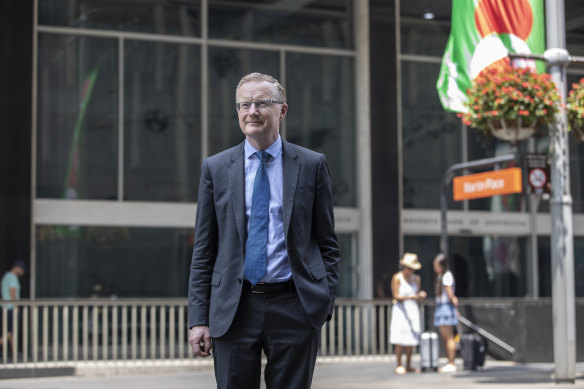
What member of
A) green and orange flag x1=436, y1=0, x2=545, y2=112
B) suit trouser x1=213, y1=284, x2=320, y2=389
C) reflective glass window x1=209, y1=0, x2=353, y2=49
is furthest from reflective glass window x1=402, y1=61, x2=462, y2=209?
suit trouser x1=213, y1=284, x2=320, y2=389

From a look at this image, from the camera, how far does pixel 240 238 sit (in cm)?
414

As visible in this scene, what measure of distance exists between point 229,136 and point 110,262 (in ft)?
10.6

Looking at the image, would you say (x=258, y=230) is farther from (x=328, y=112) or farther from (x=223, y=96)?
(x=328, y=112)

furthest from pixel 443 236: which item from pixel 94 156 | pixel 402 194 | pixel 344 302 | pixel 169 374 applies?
pixel 94 156

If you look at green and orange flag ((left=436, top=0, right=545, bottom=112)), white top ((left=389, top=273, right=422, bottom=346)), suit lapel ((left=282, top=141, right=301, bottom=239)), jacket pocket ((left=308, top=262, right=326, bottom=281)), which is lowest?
white top ((left=389, top=273, right=422, bottom=346))

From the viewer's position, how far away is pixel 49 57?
1759 cm

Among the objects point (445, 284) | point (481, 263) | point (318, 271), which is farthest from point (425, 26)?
point (318, 271)

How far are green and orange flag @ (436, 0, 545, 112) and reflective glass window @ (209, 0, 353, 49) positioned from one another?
6.39 m

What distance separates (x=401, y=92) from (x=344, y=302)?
5.45 metres

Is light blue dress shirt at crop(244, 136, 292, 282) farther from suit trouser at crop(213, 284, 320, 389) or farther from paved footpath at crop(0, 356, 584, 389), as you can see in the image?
paved footpath at crop(0, 356, 584, 389)

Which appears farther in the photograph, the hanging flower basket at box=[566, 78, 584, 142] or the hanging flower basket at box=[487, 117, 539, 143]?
the hanging flower basket at box=[566, 78, 584, 142]

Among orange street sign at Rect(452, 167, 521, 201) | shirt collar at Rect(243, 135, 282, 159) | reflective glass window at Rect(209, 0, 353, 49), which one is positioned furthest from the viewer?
reflective glass window at Rect(209, 0, 353, 49)

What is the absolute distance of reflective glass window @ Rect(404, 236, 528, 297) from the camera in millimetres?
19641

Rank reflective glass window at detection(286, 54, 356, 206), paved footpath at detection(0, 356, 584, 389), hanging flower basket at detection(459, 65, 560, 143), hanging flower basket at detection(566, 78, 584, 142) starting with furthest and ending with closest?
reflective glass window at detection(286, 54, 356, 206), hanging flower basket at detection(566, 78, 584, 142), paved footpath at detection(0, 356, 584, 389), hanging flower basket at detection(459, 65, 560, 143)
